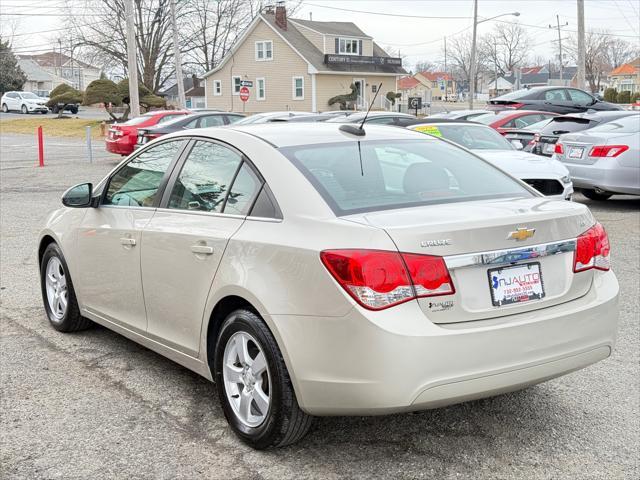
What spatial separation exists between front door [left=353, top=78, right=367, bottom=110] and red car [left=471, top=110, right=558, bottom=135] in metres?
39.6

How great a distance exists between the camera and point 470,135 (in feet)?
37.9

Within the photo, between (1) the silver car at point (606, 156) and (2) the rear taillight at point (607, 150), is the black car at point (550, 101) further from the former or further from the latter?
(2) the rear taillight at point (607, 150)

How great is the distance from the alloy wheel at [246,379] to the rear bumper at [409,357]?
280 millimetres

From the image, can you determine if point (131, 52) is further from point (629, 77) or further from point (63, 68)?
point (63, 68)

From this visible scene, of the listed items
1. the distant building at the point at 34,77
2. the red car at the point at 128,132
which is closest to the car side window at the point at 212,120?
the red car at the point at 128,132

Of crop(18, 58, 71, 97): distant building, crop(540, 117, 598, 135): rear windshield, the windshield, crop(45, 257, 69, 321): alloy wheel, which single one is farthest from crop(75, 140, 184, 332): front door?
crop(18, 58, 71, 97): distant building

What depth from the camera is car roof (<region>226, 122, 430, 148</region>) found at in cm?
436

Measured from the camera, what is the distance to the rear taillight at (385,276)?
11.0 feet

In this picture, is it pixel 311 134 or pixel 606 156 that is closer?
pixel 311 134

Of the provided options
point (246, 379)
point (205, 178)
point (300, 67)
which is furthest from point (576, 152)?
point (300, 67)

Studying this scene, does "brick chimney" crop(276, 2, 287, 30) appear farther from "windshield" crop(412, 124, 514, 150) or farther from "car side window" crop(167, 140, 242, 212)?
"car side window" crop(167, 140, 242, 212)

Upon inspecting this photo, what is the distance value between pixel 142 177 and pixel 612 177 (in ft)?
29.6

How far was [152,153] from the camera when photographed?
5.18m

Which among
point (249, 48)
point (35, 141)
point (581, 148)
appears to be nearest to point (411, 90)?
point (249, 48)
